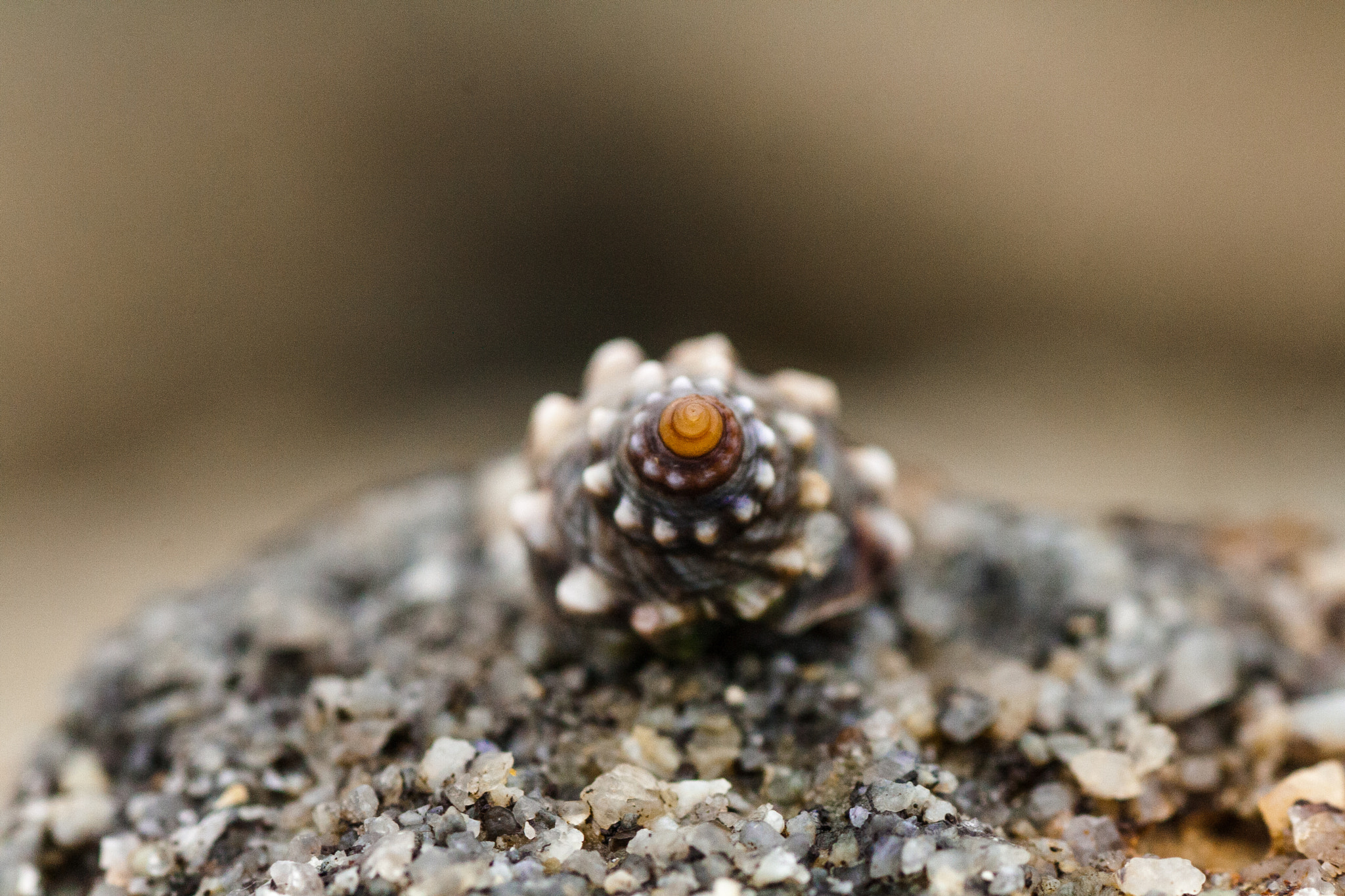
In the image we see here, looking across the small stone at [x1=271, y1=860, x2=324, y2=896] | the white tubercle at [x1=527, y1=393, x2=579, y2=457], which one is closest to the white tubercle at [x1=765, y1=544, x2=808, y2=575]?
the white tubercle at [x1=527, y1=393, x2=579, y2=457]

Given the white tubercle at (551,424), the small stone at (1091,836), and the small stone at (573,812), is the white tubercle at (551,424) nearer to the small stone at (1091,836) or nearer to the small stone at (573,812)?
the small stone at (573,812)

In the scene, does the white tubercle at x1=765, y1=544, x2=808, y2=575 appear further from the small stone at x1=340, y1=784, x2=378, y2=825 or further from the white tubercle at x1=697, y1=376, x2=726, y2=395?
the small stone at x1=340, y1=784, x2=378, y2=825

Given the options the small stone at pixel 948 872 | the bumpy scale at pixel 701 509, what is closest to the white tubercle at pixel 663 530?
the bumpy scale at pixel 701 509

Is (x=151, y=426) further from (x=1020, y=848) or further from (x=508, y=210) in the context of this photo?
(x=1020, y=848)

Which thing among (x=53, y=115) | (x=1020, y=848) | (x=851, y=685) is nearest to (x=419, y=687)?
(x=851, y=685)

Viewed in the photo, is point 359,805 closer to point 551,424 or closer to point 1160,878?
point 551,424
